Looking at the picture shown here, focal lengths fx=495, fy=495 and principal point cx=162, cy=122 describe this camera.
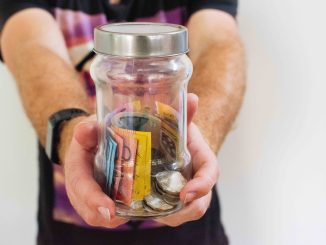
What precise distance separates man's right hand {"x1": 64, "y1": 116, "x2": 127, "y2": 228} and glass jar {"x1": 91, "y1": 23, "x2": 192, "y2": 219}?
0.01 meters

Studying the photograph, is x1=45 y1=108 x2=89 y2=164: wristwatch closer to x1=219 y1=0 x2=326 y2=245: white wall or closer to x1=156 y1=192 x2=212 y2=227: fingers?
x1=156 y1=192 x2=212 y2=227: fingers

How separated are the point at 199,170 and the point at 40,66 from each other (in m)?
0.43

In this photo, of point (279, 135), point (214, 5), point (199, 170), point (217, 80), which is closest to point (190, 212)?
point (199, 170)

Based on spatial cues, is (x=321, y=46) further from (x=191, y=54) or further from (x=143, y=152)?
(x=143, y=152)

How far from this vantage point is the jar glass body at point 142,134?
45 cm

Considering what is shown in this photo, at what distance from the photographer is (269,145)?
115 centimetres

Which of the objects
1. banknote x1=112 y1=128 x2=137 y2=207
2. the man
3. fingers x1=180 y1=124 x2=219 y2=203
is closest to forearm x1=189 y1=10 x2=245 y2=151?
the man

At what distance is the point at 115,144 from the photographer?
45 cm

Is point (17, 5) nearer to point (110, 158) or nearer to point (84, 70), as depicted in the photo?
point (84, 70)

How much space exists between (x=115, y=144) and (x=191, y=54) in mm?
534

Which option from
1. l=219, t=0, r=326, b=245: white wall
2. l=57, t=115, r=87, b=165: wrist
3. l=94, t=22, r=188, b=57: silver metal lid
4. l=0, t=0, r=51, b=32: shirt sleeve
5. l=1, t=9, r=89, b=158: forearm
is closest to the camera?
l=94, t=22, r=188, b=57: silver metal lid

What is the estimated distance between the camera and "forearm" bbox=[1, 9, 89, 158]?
77 cm

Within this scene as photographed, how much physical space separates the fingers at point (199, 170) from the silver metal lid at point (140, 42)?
126mm

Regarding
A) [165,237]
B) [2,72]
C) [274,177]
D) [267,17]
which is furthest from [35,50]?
[274,177]
